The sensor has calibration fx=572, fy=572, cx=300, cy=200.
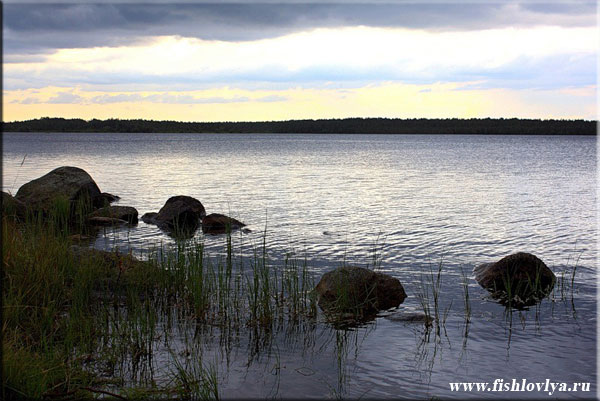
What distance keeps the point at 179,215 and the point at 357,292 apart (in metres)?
13.0

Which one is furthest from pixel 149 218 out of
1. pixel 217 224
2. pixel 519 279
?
pixel 519 279

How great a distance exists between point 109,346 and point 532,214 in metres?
21.8

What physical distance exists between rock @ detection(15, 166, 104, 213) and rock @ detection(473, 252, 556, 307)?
47.7 ft

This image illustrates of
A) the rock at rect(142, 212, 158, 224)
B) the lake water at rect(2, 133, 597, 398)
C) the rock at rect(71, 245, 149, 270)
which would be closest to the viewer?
the lake water at rect(2, 133, 597, 398)

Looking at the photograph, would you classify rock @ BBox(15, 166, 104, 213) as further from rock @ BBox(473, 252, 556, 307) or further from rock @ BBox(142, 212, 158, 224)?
rock @ BBox(473, 252, 556, 307)

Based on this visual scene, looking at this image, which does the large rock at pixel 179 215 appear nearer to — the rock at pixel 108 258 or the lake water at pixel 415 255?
the lake water at pixel 415 255

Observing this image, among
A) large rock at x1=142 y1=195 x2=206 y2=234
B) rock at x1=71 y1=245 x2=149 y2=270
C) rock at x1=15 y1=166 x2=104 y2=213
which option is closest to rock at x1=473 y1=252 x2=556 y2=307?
rock at x1=71 y1=245 x2=149 y2=270

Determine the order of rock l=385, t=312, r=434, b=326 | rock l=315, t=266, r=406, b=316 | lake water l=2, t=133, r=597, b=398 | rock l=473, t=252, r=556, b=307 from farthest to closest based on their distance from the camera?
rock l=473, t=252, r=556, b=307 → rock l=315, t=266, r=406, b=316 → rock l=385, t=312, r=434, b=326 → lake water l=2, t=133, r=597, b=398

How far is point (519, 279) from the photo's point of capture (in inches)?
504

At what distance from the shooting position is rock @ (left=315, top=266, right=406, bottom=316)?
35.7 feet

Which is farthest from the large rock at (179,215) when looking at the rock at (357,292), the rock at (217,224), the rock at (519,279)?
the rock at (519,279)

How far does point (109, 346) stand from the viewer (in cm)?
844

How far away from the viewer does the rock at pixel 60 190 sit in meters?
21.2

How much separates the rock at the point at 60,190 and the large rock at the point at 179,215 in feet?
8.26
